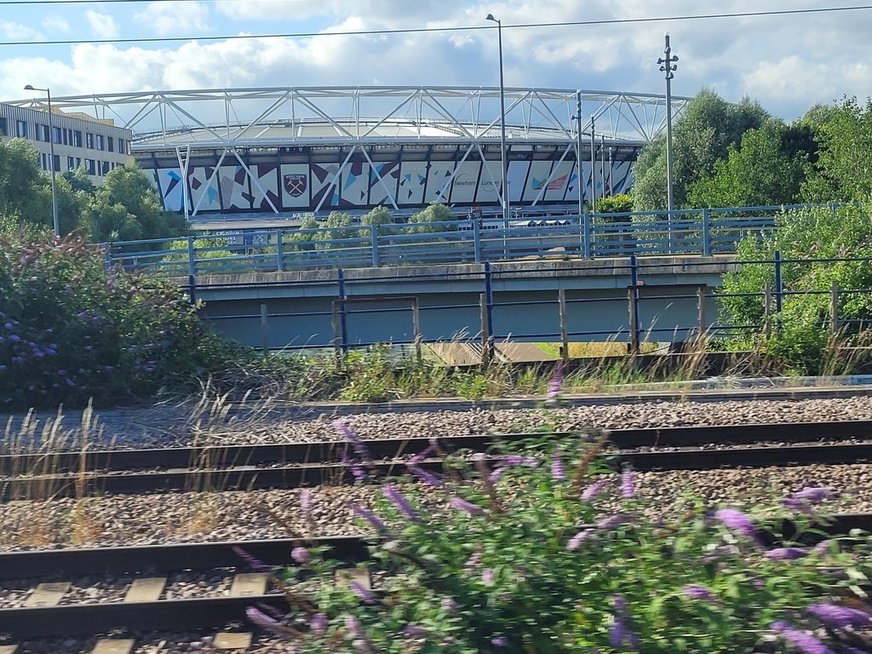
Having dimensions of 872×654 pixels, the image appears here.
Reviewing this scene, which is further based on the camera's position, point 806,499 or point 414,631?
point 806,499

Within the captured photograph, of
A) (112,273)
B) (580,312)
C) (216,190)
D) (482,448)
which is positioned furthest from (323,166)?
(482,448)

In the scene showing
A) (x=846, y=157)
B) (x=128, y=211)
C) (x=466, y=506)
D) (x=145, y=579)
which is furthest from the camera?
(x=128, y=211)

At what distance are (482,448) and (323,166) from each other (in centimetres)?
8134

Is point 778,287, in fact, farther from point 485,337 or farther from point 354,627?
point 354,627

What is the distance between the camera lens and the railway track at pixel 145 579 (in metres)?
5.61

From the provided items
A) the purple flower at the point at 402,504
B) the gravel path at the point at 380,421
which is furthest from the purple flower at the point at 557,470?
the gravel path at the point at 380,421

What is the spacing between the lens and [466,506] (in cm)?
396

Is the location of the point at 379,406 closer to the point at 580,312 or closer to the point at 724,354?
the point at 724,354

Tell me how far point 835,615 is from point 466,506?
4.65 feet

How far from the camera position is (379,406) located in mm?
12648

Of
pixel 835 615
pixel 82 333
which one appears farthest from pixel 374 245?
pixel 835 615

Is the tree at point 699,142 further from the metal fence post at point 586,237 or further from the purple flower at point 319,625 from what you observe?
the purple flower at point 319,625

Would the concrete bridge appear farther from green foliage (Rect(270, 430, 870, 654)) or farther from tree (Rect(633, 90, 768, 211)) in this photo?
tree (Rect(633, 90, 768, 211))

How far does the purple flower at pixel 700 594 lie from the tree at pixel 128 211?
4549 centimetres
